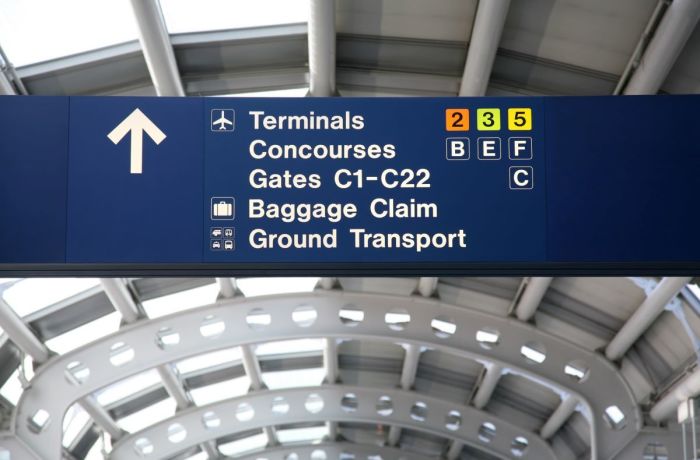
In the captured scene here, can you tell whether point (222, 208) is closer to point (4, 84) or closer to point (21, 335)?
point (4, 84)

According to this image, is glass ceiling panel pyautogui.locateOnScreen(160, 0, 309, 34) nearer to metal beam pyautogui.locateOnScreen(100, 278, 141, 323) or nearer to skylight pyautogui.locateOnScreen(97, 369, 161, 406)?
metal beam pyautogui.locateOnScreen(100, 278, 141, 323)

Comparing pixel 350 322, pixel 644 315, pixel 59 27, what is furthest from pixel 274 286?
pixel 59 27

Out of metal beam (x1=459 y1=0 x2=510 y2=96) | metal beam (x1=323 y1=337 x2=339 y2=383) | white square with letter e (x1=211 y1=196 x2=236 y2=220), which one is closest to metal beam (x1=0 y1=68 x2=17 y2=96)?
metal beam (x1=459 y1=0 x2=510 y2=96)

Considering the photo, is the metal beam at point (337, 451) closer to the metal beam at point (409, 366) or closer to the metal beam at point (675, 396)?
the metal beam at point (409, 366)

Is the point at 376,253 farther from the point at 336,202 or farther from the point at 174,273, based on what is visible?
the point at 174,273

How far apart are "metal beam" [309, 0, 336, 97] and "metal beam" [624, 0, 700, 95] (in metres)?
3.57

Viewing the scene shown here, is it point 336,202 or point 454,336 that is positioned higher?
point 454,336

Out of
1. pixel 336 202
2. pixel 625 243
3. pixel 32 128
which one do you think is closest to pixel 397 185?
pixel 336 202

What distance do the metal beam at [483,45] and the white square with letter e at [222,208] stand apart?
17.8 ft

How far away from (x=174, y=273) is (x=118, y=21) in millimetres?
6861

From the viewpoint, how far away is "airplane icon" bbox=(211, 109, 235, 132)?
26.6 feet

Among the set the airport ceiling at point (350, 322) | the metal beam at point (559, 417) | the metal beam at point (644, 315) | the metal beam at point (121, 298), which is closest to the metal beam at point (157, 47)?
the airport ceiling at point (350, 322)

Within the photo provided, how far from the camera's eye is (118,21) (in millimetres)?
13953

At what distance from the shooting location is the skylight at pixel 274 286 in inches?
887
